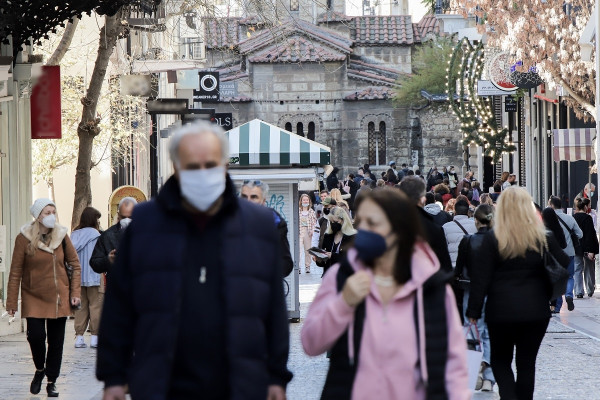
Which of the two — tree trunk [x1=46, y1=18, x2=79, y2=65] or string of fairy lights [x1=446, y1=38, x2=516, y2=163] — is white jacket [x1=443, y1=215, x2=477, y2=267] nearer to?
tree trunk [x1=46, y1=18, x2=79, y2=65]

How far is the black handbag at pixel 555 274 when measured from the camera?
25.8 ft

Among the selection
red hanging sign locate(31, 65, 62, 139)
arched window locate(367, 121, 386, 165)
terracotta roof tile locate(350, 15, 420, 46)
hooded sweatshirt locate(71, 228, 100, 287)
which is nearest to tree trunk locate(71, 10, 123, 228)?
red hanging sign locate(31, 65, 62, 139)

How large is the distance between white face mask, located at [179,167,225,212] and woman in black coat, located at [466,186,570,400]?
3.77 metres

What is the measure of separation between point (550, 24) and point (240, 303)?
22.9 m

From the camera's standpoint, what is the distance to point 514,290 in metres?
7.81

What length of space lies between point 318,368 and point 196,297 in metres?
7.87

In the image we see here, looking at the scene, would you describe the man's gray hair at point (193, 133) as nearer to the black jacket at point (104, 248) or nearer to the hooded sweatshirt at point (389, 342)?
the hooded sweatshirt at point (389, 342)

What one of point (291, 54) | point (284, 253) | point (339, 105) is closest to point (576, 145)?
point (284, 253)

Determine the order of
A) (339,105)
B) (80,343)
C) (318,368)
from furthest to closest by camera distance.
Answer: (339,105)
(80,343)
(318,368)

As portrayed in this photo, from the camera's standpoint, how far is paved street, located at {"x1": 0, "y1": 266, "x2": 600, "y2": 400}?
1045cm

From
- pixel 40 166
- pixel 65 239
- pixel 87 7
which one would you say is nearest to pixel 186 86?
pixel 40 166

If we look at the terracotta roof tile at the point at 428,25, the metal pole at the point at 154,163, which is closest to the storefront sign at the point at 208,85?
the metal pole at the point at 154,163

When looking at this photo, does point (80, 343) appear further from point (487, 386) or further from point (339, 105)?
point (339, 105)

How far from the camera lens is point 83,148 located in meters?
16.9
